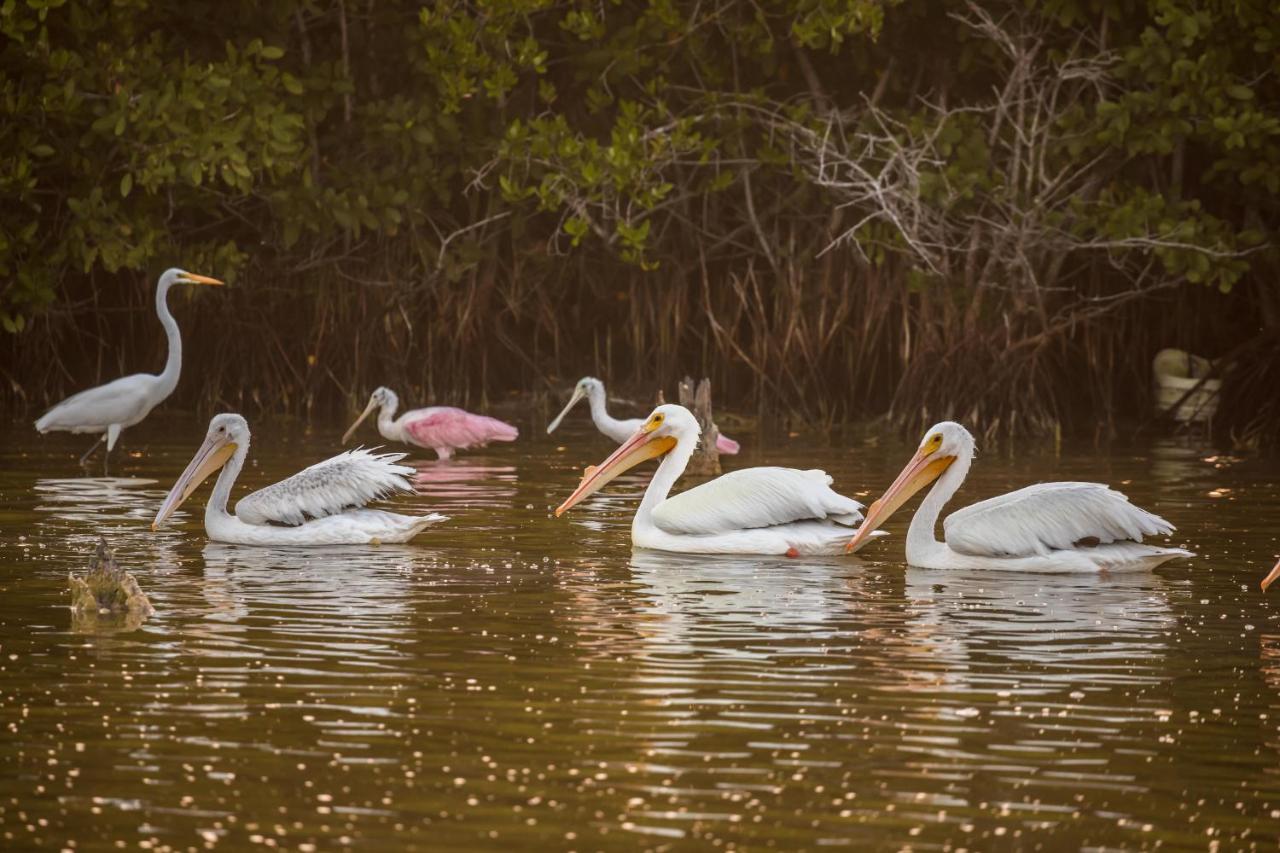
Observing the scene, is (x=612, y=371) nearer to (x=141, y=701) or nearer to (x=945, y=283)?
(x=945, y=283)

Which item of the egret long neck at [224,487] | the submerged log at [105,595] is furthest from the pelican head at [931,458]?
the submerged log at [105,595]

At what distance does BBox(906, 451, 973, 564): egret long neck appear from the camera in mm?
10781

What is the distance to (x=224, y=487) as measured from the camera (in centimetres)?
1172

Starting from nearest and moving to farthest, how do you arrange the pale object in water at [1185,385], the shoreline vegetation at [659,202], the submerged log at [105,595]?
the submerged log at [105,595], the shoreline vegetation at [659,202], the pale object in water at [1185,385]

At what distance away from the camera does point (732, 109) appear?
886 inches

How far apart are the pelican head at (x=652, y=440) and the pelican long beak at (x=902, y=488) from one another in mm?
1355

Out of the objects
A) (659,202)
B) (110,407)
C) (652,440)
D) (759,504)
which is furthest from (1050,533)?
(659,202)

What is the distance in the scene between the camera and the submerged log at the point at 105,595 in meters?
8.63

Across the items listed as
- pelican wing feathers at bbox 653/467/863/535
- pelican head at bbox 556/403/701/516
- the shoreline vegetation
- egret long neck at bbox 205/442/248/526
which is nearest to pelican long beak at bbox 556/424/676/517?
pelican head at bbox 556/403/701/516

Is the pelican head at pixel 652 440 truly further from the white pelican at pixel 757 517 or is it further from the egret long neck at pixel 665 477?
the white pelican at pixel 757 517

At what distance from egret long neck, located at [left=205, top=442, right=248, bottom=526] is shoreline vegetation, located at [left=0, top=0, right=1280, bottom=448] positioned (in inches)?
307

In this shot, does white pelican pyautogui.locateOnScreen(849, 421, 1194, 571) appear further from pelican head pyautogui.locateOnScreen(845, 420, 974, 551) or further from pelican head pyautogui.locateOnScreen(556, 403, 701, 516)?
pelican head pyautogui.locateOnScreen(556, 403, 701, 516)

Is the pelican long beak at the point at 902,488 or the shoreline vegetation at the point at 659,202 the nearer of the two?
the pelican long beak at the point at 902,488

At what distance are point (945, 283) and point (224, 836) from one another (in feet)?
50.3
